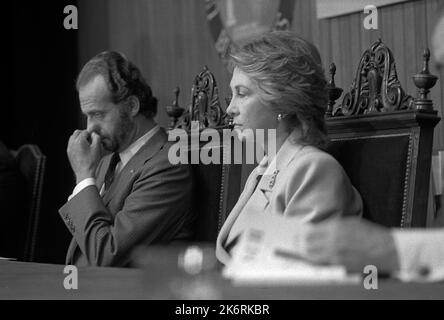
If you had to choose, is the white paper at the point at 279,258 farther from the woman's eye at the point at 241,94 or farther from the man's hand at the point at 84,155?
the man's hand at the point at 84,155

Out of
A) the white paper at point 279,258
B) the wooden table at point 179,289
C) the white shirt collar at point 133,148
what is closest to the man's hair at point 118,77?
the white shirt collar at point 133,148

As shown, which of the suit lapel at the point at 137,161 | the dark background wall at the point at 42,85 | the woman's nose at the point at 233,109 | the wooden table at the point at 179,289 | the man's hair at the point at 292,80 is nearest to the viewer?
the wooden table at the point at 179,289

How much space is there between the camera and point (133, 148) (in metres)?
3.24

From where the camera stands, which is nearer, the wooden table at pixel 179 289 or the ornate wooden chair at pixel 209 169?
the wooden table at pixel 179 289

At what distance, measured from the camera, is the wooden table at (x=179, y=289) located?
45.0 inches

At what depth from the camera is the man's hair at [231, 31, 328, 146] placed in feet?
8.11

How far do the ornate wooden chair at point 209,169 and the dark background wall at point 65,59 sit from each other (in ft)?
5.91

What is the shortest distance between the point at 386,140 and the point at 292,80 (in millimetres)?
329

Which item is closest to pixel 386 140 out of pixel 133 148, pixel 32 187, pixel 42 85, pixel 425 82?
pixel 425 82

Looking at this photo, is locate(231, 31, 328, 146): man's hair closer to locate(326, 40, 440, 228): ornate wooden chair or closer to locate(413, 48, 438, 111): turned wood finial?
locate(326, 40, 440, 228): ornate wooden chair

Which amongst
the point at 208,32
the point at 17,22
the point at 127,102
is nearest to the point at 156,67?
the point at 208,32

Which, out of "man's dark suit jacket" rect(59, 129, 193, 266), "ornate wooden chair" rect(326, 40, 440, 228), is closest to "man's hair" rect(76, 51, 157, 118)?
"man's dark suit jacket" rect(59, 129, 193, 266)
